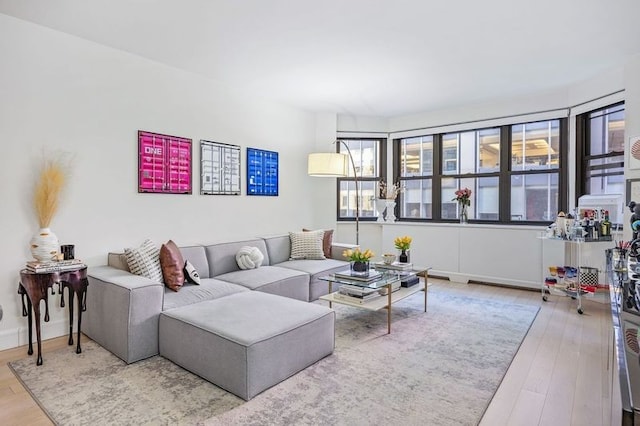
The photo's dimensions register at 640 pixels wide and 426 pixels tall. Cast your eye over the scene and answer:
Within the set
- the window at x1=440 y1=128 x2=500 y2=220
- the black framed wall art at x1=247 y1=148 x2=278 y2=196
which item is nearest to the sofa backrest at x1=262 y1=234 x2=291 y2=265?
the black framed wall art at x1=247 y1=148 x2=278 y2=196

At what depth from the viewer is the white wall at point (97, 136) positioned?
2.77 m

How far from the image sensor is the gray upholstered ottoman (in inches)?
82.8

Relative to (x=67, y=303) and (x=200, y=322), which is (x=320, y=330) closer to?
(x=200, y=322)

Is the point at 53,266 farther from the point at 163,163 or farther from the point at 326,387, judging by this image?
the point at 326,387

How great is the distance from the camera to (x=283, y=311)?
2576 millimetres

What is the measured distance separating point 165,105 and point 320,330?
8.97 feet

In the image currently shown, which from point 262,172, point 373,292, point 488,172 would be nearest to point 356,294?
point 373,292

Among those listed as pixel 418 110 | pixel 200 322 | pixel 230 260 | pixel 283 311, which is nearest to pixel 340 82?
pixel 418 110

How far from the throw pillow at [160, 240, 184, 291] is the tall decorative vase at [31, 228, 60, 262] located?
29.9 inches

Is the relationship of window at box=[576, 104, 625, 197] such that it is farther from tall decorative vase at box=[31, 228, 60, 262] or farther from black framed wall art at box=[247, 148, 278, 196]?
tall decorative vase at box=[31, 228, 60, 262]

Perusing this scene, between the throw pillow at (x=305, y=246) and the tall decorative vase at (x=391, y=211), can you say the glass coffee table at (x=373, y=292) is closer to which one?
the throw pillow at (x=305, y=246)

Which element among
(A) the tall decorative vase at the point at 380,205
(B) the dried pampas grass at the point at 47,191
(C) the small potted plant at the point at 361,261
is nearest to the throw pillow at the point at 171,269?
(B) the dried pampas grass at the point at 47,191

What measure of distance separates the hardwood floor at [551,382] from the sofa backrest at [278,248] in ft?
7.03

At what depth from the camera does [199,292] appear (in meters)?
3.02
